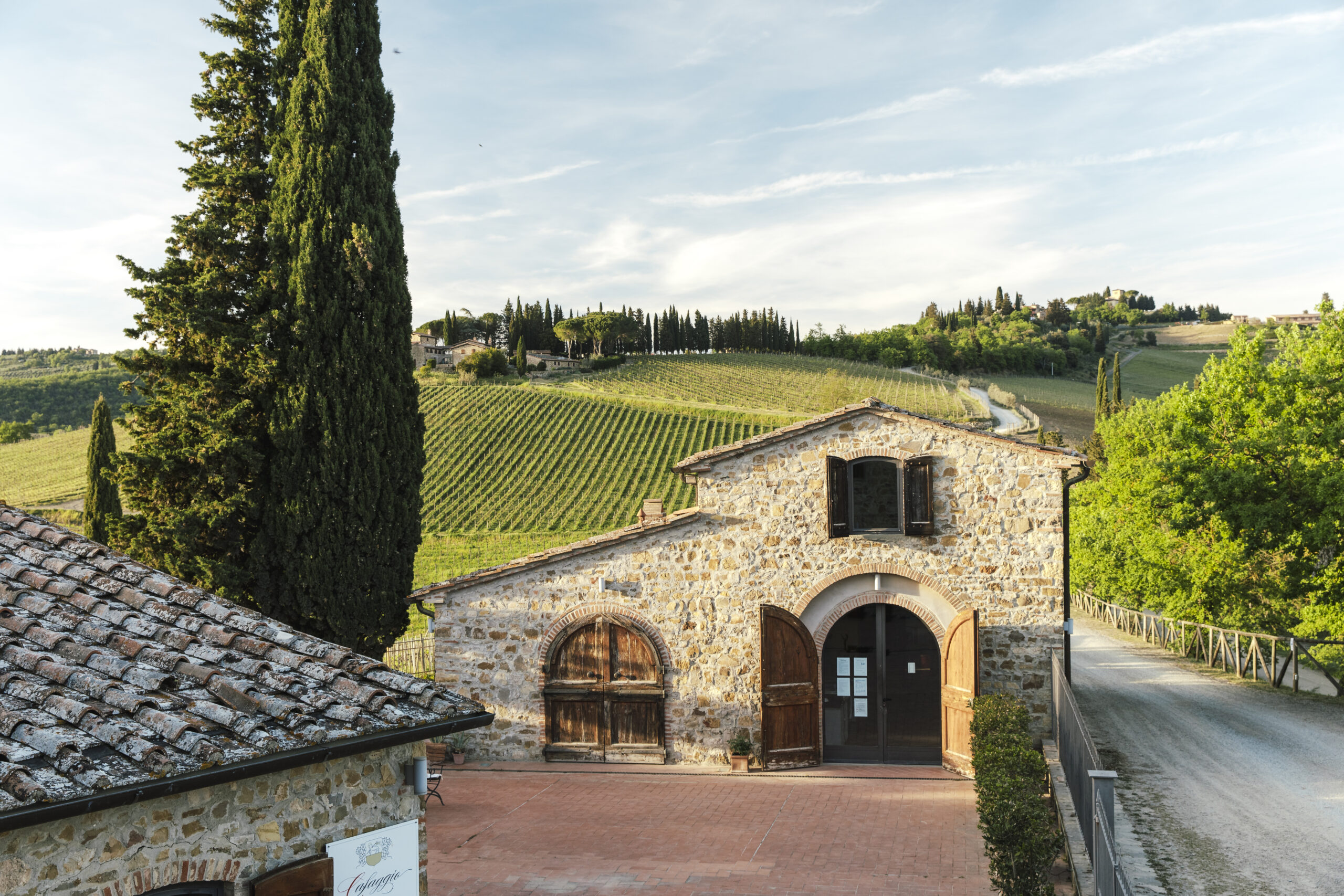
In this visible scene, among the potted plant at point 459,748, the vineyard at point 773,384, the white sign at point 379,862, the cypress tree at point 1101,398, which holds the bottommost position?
the potted plant at point 459,748

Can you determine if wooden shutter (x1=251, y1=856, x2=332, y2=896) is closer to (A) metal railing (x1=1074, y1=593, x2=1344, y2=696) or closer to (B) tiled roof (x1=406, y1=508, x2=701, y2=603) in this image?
(B) tiled roof (x1=406, y1=508, x2=701, y2=603)

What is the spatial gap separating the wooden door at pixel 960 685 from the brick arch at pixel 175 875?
10302 mm

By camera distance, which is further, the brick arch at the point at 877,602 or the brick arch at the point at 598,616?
the brick arch at the point at 598,616

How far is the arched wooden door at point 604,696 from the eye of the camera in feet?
45.4

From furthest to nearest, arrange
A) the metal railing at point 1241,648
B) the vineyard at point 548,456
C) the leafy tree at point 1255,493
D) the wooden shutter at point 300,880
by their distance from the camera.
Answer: the vineyard at point 548,456
the metal railing at point 1241,648
the leafy tree at point 1255,493
the wooden shutter at point 300,880

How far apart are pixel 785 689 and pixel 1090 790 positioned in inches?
258


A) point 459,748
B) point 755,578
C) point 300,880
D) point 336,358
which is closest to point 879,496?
point 755,578

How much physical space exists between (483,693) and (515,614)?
1.44 metres

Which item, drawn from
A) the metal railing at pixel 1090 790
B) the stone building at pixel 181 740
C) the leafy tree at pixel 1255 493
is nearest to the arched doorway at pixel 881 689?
the metal railing at pixel 1090 790

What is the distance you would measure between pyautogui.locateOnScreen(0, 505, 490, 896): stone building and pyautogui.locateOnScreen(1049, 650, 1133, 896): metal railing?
4.16 m

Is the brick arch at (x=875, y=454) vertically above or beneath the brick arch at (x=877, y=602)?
above

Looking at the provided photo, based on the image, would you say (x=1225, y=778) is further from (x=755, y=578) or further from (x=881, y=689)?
(x=755, y=578)

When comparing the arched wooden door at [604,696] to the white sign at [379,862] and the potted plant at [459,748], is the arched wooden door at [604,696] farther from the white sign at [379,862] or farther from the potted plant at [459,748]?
the white sign at [379,862]

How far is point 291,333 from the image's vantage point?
12.9 metres
